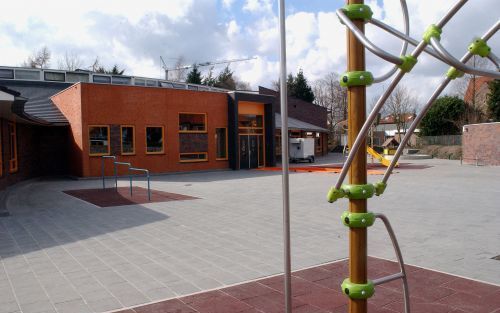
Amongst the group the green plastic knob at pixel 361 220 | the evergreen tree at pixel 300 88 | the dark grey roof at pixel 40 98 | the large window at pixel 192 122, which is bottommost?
the green plastic knob at pixel 361 220

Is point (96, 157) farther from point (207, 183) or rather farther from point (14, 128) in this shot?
point (207, 183)

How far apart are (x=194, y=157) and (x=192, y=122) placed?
1782mm

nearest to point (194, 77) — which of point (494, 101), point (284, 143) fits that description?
point (494, 101)

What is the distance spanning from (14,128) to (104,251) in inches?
462

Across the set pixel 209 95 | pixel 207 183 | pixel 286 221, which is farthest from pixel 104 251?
pixel 209 95

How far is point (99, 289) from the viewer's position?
4.86 meters

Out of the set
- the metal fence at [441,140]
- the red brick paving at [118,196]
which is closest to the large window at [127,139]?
the red brick paving at [118,196]

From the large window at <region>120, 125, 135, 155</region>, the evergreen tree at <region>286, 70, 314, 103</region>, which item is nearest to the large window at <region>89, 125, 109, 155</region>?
the large window at <region>120, 125, 135, 155</region>

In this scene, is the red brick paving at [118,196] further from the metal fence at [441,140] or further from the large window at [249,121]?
the metal fence at [441,140]

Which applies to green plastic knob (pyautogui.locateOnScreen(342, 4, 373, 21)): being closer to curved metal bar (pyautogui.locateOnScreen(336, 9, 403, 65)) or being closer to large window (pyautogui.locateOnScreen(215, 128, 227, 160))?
curved metal bar (pyautogui.locateOnScreen(336, 9, 403, 65))

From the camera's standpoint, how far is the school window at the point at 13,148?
50.8ft

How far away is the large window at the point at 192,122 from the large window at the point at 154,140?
1.19 metres

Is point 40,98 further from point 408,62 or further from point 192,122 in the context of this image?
point 408,62

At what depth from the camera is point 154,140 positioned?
21.5 meters
